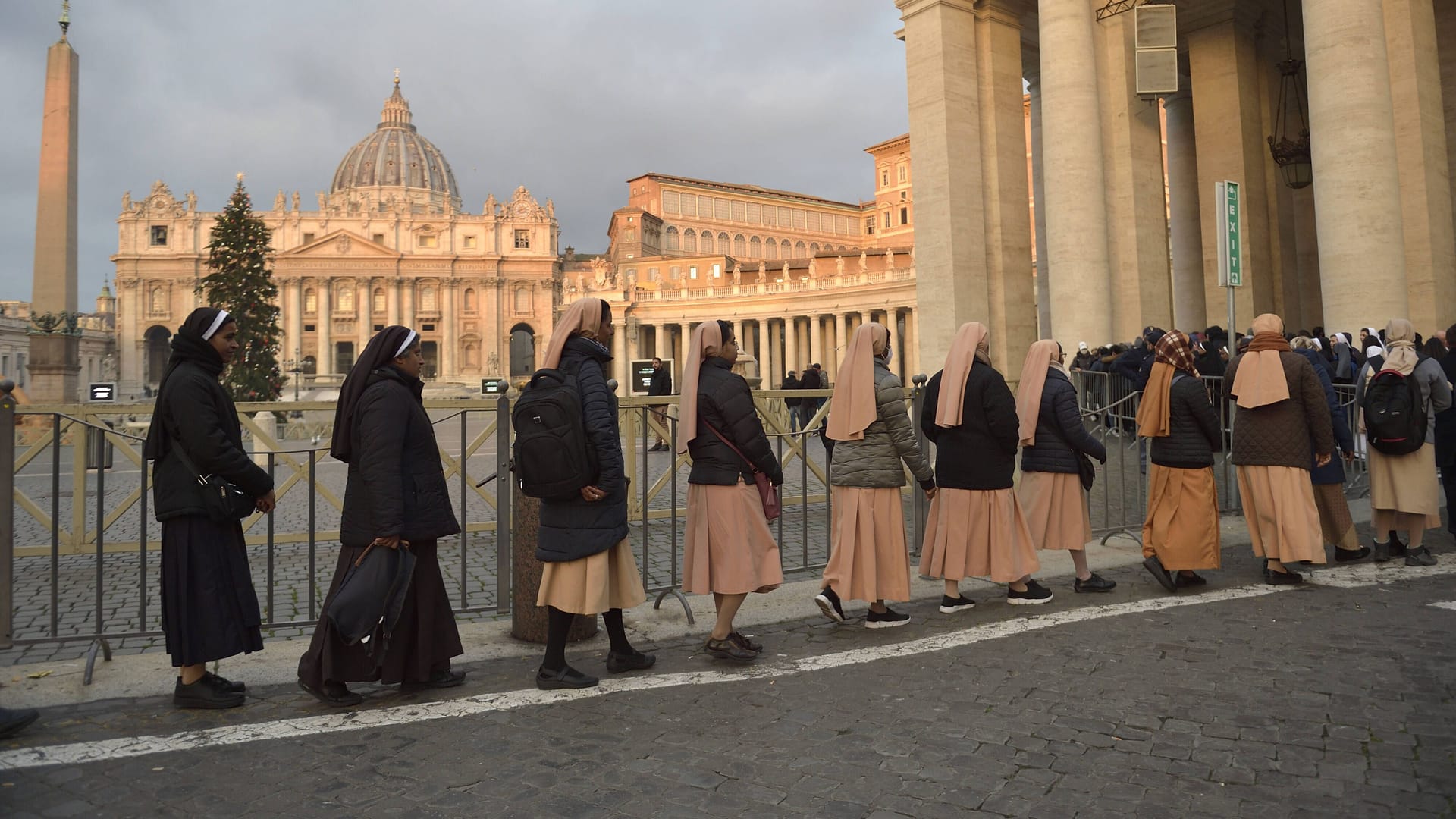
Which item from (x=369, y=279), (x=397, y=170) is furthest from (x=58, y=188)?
(x=397, y=170)

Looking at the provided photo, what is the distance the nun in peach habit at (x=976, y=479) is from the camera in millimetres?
5371

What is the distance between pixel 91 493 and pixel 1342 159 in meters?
16.1

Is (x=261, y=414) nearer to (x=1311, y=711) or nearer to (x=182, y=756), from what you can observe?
(x=182, y=756)

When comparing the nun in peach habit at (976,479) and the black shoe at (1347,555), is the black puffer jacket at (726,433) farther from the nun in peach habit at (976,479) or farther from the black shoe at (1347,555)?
the black shoe at (1347,555)

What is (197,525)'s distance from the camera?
3.88m

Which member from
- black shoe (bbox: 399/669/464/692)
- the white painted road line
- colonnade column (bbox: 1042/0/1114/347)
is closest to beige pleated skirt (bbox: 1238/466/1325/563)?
the white painted road line

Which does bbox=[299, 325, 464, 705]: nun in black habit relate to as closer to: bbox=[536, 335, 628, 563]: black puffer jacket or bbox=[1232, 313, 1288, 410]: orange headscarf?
bbox=[536, 335, 628, 563]: black puffer jacket

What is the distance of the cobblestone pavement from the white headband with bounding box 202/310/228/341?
1.67 meters

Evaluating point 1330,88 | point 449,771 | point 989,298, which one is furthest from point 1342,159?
point 449,771

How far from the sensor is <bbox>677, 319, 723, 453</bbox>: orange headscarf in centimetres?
456

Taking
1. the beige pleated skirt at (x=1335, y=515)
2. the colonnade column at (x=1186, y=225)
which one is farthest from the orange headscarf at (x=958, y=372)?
the colonnade column at (x=1186, y=225)

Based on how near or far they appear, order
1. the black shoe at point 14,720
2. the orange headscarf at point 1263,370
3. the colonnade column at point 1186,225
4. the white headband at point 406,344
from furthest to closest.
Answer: the colonnade column at point 1186,225, the orange headscarf at point 1263,370, the white headband at point 406,344, the black shoe at point 14,720

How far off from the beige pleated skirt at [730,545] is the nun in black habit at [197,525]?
2073 mm

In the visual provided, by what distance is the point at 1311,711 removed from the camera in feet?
11.4
